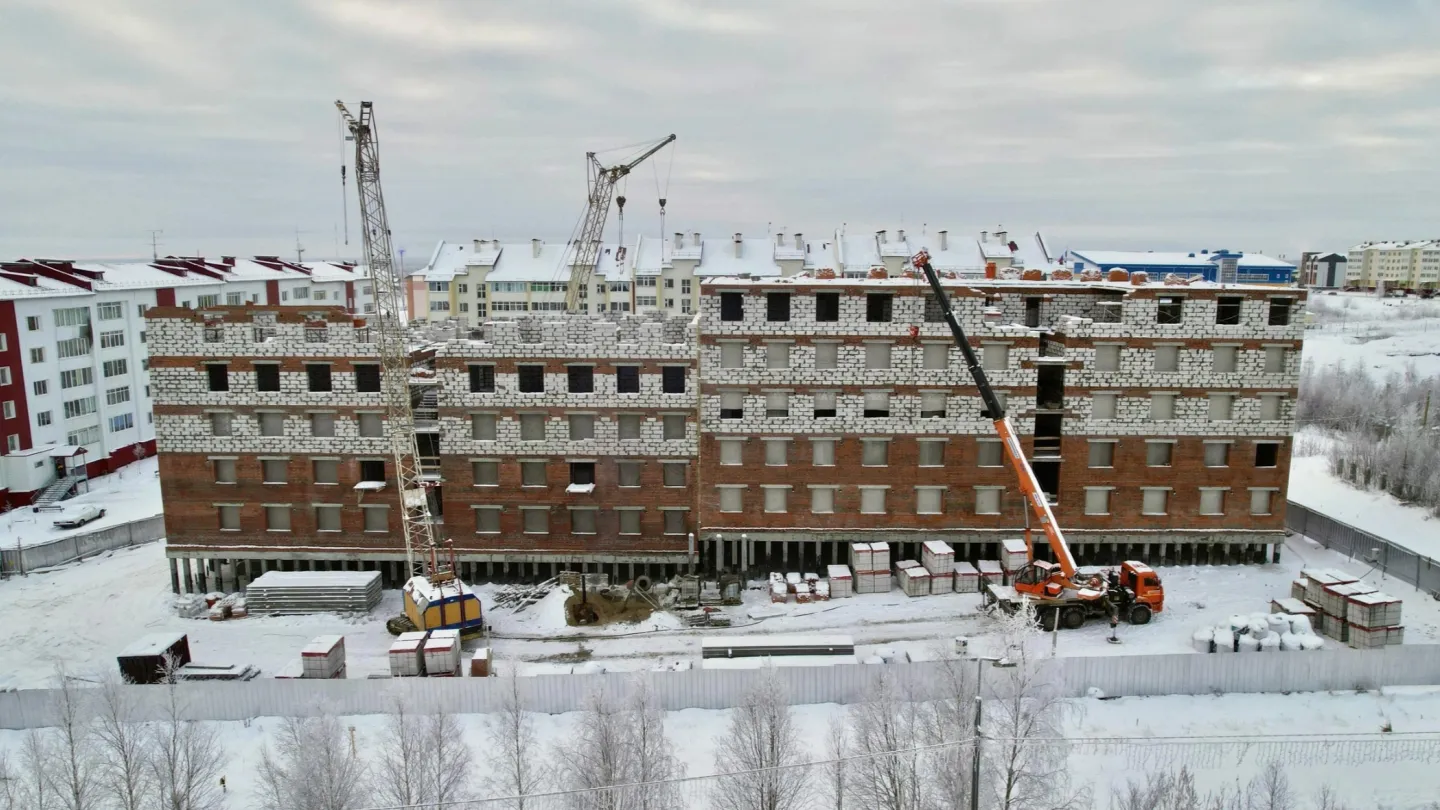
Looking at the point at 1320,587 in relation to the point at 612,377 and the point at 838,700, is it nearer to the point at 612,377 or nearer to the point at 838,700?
the point at 838,700

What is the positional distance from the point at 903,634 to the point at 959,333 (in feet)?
43.3

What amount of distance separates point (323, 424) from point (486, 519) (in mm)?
9151

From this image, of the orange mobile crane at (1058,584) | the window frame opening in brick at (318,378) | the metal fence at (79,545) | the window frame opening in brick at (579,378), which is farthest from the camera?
the metal fence at (79,545)

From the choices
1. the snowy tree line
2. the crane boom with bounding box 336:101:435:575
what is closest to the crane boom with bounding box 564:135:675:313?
the crane boom with bounding box 336:101:435:575

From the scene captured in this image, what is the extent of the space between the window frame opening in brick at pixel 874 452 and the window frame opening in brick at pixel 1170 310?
14444mm

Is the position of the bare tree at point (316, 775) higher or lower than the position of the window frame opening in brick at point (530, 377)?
lower

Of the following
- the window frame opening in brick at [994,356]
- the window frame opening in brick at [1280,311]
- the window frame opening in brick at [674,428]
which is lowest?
the window frame opening in brick at [674,428]

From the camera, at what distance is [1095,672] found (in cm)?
3069

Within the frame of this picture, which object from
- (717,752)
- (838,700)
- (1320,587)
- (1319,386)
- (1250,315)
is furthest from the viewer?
(1319,386)

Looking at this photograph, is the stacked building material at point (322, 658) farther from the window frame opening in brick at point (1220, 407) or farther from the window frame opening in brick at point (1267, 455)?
the window frame opening in brick at point (1267, 455)

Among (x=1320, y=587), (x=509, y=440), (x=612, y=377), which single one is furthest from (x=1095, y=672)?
(x=509, y=440)

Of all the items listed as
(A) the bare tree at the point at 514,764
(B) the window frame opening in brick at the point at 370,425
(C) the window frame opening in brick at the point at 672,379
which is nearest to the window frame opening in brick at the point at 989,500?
(C) the window frame opening in brick at the point at 672,379

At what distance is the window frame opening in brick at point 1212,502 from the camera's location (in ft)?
144

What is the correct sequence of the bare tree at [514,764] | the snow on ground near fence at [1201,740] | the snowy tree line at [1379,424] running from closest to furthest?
1. the bare tree at [514,764]
2. the snow on ground near fence at [1201,740]
3. the snowy tree line at [1379,424]
